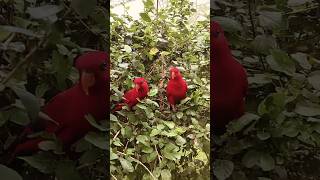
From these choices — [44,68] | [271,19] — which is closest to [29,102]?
[44,68]

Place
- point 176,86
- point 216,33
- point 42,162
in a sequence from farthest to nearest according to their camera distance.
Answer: point 176,86 → point 216,33 → point 42,162

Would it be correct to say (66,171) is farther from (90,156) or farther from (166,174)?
(166,174)

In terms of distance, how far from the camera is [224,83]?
1.25 meters

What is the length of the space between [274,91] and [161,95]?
13.5 inches

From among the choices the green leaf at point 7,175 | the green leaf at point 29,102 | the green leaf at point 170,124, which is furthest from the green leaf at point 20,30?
the green leaf at point 170,124

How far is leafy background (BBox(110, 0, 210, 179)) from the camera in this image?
130 cm

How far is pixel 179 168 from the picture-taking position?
1320mm

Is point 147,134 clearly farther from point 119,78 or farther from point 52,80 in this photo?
point 52,80

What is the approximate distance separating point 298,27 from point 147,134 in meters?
0.51

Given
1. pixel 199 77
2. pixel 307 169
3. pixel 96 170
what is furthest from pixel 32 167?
pixel 307 169

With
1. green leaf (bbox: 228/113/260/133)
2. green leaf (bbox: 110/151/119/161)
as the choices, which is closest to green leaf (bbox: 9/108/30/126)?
green leaf (bbox: 110/151/119/161)

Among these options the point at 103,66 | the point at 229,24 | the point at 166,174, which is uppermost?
the point at 229,24

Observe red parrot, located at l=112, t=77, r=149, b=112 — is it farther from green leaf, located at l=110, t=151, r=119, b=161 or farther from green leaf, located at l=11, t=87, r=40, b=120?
green leaf, located at l=11, t=87, r=40, b=120

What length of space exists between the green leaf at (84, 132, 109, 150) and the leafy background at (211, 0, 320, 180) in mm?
320
